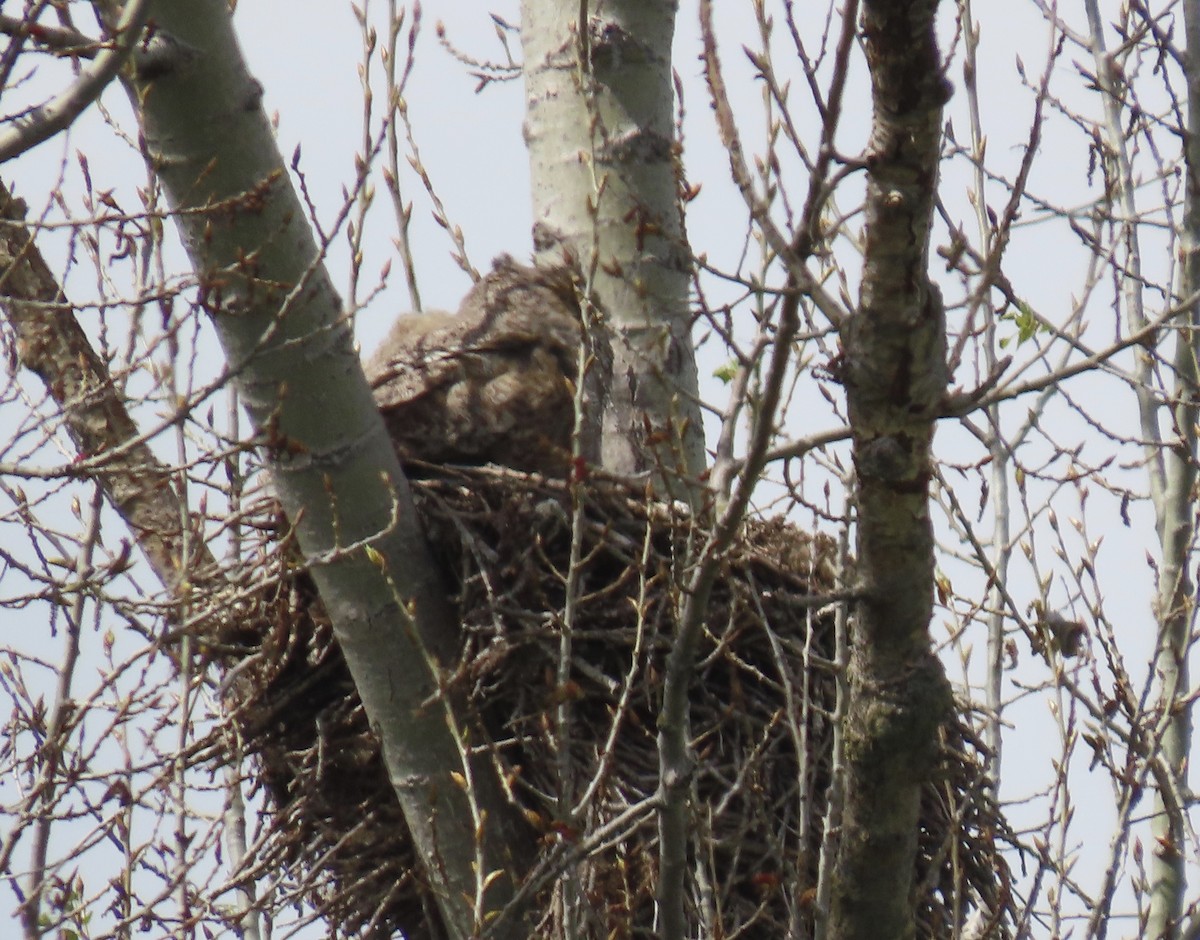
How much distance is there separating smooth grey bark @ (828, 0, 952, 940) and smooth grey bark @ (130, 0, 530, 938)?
836 millimetres

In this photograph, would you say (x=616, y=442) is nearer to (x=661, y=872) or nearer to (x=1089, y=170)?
(x=661, y=872)

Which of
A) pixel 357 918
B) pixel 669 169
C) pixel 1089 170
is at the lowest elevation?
pixel 357 918

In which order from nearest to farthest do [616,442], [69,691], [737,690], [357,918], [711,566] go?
[711,566], [737,690], [357,918], [616,442], [69,691]

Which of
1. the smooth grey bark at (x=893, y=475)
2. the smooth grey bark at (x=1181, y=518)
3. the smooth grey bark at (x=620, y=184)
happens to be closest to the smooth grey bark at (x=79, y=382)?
the smooth grey bark at (x=620, y=184)

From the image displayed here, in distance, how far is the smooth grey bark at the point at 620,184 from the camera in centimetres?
450

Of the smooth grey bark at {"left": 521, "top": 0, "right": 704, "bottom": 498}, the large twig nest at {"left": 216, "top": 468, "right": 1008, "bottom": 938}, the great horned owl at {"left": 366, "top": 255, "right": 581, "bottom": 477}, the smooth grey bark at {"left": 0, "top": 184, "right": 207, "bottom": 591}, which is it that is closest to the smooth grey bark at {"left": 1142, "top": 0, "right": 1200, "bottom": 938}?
the large twig nest at {"left": 216, "top": 468, "right": 1008, "bottom": 938}

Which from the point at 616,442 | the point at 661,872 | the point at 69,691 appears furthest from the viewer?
the point at 69,691

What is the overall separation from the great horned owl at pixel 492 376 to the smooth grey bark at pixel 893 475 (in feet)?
5.02

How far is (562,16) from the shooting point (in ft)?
15.3

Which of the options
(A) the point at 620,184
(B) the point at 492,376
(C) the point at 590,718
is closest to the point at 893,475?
(C) the point at 590,718

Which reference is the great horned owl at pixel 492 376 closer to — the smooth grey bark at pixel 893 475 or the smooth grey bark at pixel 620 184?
the smooth grey bark at pixel 620 184

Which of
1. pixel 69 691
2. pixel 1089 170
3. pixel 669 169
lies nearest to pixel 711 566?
pixel 669 169

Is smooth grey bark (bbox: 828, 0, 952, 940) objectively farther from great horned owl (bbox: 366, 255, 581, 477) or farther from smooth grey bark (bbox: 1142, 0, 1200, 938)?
smooth grey bark (bbox: 1142, 0, 1200, 938)

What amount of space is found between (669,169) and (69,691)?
9.19ft
